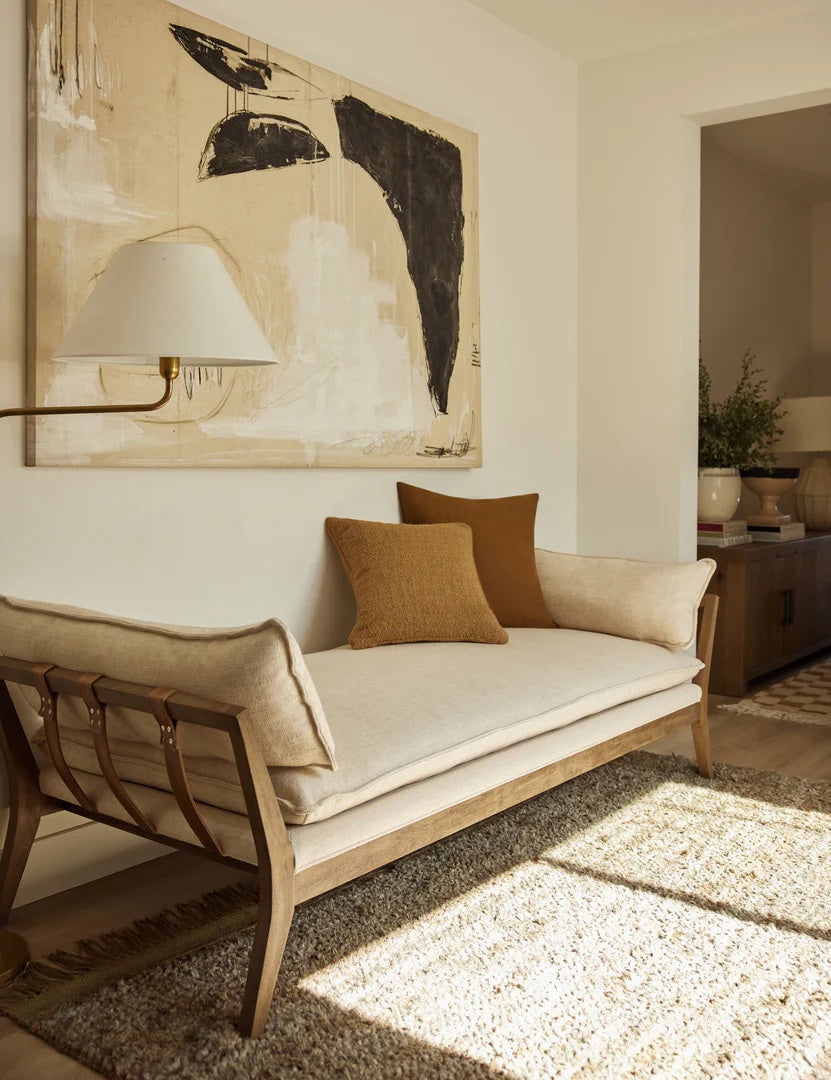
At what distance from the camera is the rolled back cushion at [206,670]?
5.80 ft

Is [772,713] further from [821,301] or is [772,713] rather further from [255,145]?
[821,301]

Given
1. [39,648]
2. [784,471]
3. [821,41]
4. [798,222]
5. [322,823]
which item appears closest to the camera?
[322,823]

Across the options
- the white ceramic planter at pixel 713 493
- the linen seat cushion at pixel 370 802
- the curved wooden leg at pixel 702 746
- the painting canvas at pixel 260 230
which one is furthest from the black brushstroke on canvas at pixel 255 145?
the white ceramic planter at pixel 713 493

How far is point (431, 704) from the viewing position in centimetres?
236

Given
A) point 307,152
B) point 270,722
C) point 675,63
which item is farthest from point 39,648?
point 675,63

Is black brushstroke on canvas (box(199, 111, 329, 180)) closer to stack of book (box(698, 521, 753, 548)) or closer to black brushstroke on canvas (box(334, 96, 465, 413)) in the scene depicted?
black brushstroke on canvas (box(334, 96, 465, 413))

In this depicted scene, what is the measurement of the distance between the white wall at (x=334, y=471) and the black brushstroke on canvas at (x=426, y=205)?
0.15 m

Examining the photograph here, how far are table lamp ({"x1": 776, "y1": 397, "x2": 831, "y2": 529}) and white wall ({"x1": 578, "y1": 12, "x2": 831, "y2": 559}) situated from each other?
4.68 ft

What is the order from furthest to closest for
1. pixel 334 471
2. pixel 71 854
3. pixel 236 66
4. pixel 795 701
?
1. pixel 795 701
2. pixel 334 471
3. pixel 236 66
4. pixel 71 854

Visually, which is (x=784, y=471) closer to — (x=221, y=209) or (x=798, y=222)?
(x=798, y=222)

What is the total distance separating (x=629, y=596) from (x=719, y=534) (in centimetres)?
154

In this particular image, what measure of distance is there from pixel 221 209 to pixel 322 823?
5.62 ft

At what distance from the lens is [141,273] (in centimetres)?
212

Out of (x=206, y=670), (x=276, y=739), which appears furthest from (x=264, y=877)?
(x=206, y=670)
